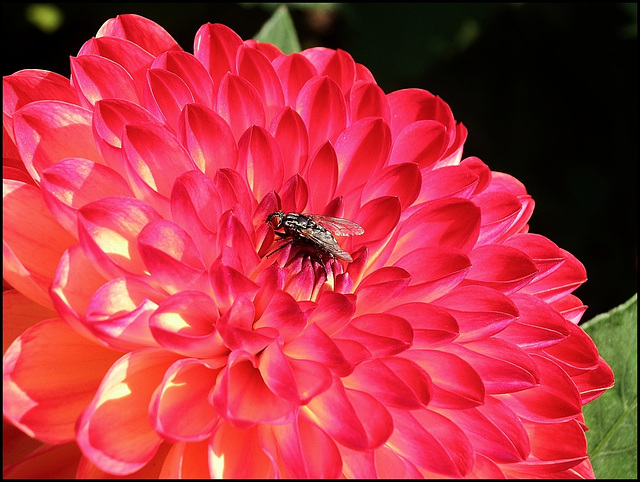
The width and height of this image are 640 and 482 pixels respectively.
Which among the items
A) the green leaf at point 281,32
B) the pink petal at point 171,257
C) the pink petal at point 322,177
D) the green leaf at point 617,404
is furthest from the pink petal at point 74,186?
the green leaf at point 617,404

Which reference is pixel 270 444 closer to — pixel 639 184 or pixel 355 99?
pixel 355 99

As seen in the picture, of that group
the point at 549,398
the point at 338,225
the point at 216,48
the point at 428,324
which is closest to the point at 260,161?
the point at 338,225

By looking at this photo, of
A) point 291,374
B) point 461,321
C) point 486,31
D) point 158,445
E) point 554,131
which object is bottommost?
point 158,445

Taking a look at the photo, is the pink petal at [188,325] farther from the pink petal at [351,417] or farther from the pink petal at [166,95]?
the pink petal at [166,95]

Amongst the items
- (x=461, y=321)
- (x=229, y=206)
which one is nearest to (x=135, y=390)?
(x=229, y=206)

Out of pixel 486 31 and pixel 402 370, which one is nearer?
pixel 402 370

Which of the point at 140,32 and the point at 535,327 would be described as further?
the point at 140,32

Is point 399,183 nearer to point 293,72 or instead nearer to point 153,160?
point 293,72

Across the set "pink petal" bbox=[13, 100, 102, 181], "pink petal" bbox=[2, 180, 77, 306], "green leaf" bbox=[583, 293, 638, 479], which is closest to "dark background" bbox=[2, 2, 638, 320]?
"green leaf" bbox=[583, 293, 638, 479]
